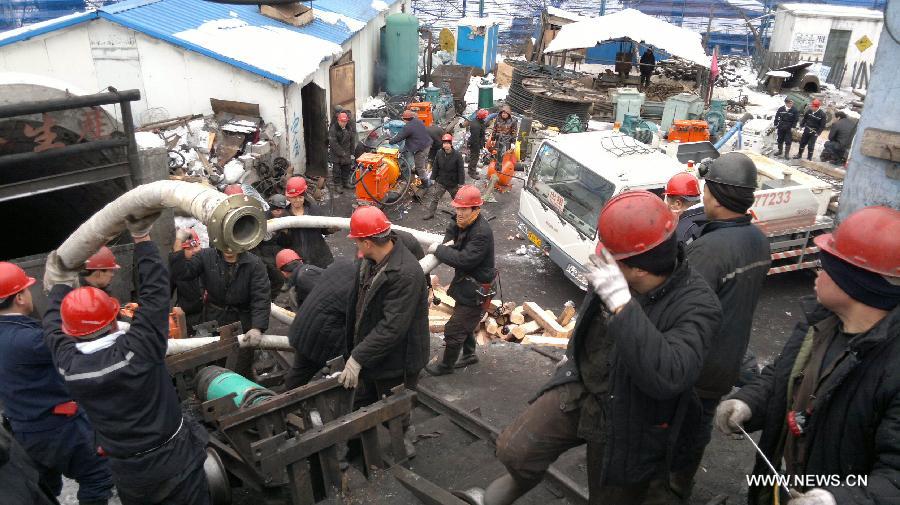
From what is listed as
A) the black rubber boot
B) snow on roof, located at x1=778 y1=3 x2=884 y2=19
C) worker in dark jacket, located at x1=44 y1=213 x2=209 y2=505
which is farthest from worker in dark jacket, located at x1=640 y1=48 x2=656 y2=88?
worker in dark jacket, located at x1=44 y1=213 x2=209 y2=505

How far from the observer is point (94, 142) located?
4.79 metres

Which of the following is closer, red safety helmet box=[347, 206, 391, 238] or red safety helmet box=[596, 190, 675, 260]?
red safety helmet box=[596, 190, 675, 260]

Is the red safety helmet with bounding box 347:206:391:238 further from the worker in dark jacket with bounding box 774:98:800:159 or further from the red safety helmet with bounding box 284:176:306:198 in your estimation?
the worker in dark jacket with bounding box 774:98:800:159

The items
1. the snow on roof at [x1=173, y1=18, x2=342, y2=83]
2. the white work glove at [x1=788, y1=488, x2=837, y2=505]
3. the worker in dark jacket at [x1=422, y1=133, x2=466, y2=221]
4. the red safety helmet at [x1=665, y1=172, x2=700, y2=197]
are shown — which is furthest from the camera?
the worker in dark jacket at [x1=422, y1=133, x2=466, y2=221]

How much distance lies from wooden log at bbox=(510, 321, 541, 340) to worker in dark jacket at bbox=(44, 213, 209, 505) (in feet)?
15.0

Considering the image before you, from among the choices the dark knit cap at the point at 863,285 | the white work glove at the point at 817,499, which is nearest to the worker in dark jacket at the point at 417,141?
the dark knit cap at the point at 863,285

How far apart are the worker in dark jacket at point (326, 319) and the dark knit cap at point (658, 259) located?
2555mm

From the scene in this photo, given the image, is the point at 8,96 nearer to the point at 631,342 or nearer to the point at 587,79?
the point at 631,342

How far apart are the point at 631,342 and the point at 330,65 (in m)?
13.3

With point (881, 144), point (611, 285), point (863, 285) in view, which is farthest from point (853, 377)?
point (881, 144)

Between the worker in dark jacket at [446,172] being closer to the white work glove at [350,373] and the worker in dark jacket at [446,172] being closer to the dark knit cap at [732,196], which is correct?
the white work glove at [350,373]

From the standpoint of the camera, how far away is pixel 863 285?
2277mm

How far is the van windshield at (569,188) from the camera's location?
323 inches

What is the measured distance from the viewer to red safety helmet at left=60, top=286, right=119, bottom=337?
309cm
